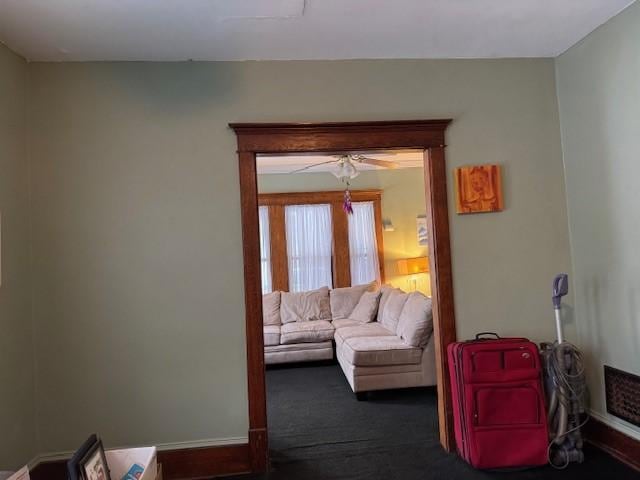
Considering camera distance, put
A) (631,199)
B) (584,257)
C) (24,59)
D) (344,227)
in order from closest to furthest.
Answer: (631,199), (24,59), (584,257), (344,227)

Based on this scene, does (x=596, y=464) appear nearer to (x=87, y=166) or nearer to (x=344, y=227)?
(x=87, y=166)

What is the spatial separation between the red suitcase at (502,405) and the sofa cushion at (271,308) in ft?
11.6


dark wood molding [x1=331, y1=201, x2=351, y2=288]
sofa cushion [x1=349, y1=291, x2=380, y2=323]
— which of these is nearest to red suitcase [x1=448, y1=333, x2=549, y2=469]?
sofa cushion [x1=349, y1=291, x2=380, y2=323]

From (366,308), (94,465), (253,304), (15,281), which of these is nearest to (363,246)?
(366,308)

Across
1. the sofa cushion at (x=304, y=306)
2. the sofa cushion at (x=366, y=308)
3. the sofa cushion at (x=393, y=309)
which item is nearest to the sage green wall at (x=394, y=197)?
the sofa cushion at (x=366, y=308)

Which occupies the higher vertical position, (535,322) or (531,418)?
(535,322)

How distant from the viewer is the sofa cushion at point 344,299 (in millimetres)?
6004

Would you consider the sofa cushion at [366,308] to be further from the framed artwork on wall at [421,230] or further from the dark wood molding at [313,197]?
the dark wood molding at [313,197]

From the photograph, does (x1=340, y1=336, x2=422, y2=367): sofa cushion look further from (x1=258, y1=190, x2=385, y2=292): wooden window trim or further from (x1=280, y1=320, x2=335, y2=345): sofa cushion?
(x1=258, y1=190, x2=385, y2=292): wooden window trim

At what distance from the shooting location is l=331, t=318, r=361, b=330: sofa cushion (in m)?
5.45

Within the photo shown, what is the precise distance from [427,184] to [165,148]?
5.57ft

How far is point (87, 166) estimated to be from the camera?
2738mm

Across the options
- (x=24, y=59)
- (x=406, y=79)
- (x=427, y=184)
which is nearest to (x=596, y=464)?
(x=427, y=184)

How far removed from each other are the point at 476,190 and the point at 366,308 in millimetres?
3051
